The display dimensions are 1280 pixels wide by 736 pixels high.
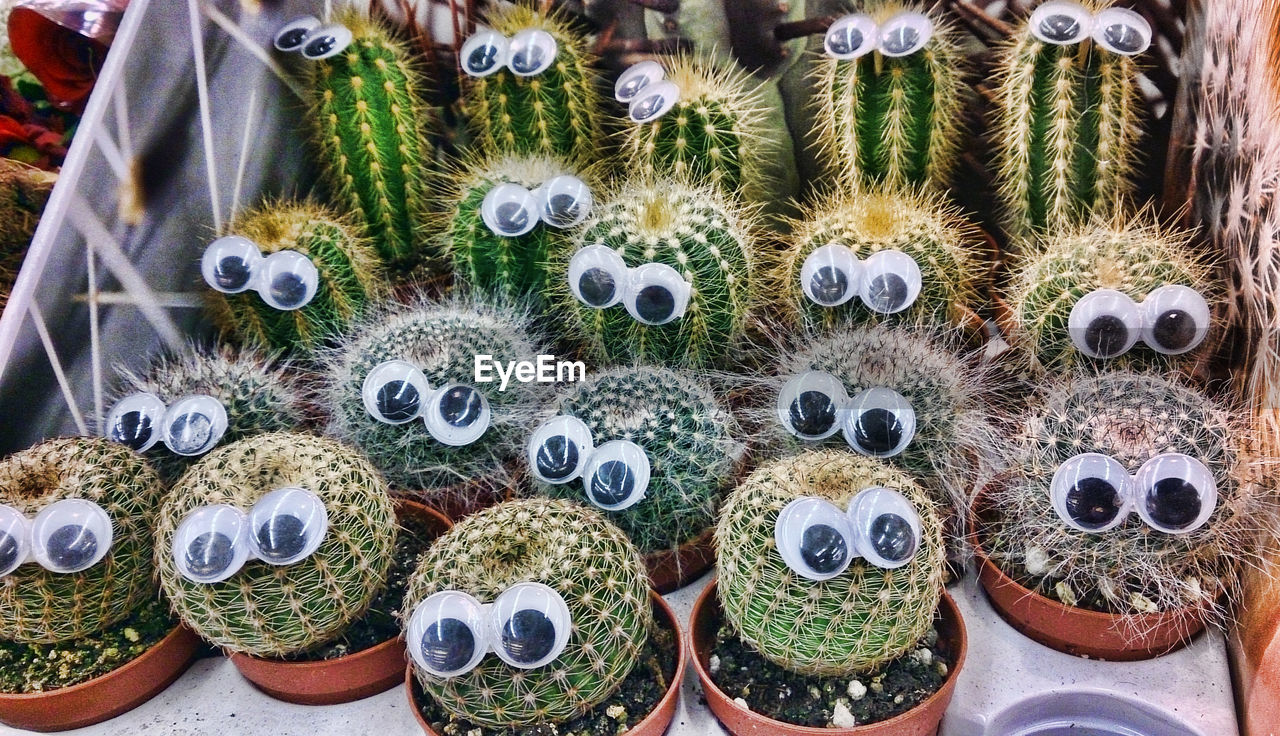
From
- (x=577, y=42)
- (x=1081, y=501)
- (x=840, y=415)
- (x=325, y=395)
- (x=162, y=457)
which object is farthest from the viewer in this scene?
(x=577, y=42)

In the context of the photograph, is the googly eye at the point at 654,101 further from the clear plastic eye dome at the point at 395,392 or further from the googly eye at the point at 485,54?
the clear plastic eye dome at the point at 395,392

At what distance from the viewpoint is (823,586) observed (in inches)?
45.6

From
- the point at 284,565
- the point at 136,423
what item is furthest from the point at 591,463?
the point at 136,423

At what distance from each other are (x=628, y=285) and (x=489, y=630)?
1.85ft

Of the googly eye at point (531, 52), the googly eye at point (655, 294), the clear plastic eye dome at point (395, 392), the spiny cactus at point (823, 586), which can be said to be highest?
the googly eye at point (531, 52)

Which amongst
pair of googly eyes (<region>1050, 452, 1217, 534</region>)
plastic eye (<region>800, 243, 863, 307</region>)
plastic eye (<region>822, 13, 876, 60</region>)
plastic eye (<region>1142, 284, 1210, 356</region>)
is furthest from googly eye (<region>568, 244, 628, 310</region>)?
plastic eye (<region>1142, 284, 1210, 356</region>)

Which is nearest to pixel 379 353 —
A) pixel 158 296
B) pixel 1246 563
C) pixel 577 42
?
pixel 158 296

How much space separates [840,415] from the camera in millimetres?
1347

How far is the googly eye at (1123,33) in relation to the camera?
57.8 inches

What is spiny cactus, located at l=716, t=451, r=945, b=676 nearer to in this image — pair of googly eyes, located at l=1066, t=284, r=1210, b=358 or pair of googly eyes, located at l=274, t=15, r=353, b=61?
pair of googly eyes, located at l=1066, t=284, r=1210, b=358

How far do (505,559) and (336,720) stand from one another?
18.3 inches

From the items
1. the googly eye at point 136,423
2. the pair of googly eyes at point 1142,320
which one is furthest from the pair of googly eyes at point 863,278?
the googly eye at point 136,423

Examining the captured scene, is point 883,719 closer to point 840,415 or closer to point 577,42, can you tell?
point 840,415

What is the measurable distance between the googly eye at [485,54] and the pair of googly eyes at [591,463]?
72cm
